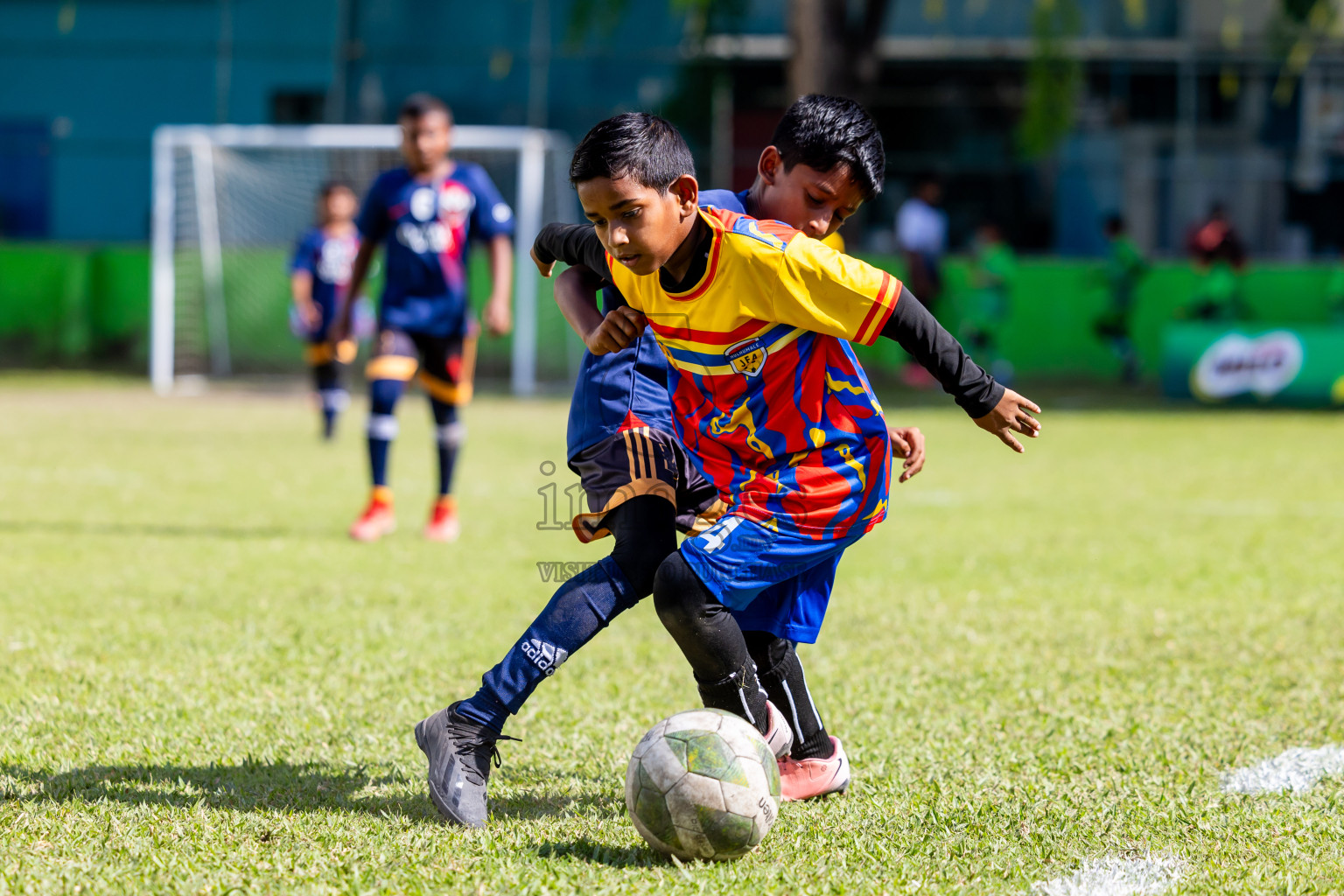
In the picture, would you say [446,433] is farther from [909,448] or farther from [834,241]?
[909,448]

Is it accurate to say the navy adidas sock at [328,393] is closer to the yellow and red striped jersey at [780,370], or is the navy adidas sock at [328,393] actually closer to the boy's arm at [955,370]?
the yellow and red striped jersey at [780,370]

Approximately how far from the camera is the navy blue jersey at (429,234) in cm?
690

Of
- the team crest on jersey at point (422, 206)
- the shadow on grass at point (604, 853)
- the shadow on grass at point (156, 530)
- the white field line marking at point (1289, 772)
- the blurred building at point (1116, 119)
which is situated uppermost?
the blurred building at point (1116, 119)

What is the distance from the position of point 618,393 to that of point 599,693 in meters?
1.11

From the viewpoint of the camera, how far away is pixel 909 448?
3121 millimetres

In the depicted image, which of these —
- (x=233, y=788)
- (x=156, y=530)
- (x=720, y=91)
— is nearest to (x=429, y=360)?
(x=156, y=530)

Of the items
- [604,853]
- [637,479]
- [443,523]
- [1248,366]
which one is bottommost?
[443,523]

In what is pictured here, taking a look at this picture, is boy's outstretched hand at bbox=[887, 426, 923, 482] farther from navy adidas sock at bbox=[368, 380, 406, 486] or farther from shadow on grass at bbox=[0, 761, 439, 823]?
navy adidas sock at bbox=[368, 380, 406, 486]

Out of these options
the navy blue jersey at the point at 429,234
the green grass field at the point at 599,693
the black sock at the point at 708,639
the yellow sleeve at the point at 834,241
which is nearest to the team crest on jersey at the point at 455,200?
the navy blue jersey at the point at 429,234

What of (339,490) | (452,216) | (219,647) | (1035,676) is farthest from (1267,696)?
(339,490)

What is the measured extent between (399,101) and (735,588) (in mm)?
19313

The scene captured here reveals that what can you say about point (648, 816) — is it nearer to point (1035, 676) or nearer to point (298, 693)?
point (298, 693)

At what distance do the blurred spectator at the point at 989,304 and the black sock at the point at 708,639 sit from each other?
13422 mm

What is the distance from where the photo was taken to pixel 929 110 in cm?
2077
